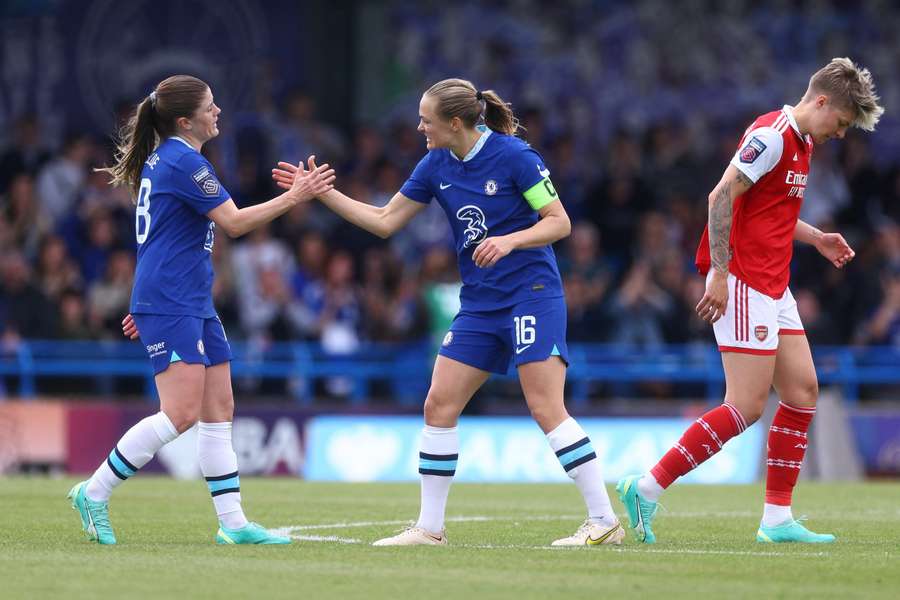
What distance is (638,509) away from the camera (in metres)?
8.78

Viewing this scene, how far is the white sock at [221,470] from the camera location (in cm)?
855

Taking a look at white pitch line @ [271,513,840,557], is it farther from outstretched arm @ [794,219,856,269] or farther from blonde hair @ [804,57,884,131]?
blonde hair @ [804,57,884,131]

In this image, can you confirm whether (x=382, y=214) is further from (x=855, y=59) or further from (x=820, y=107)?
(x=855, y=59)

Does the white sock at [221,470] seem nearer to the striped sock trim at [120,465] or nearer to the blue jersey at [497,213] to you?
the striped sock trim at [120,465]

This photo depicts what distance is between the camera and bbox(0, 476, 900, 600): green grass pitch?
680cm

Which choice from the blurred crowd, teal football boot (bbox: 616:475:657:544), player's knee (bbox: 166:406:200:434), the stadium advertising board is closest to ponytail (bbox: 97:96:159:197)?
player's knee (bbox: 166:406:200:434)

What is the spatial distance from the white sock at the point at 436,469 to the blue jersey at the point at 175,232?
52.3 inches

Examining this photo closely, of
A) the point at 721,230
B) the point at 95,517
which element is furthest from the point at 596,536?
the point at 95,517

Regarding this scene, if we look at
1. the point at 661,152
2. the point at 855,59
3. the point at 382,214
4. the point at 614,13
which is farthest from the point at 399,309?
the point at 382,214

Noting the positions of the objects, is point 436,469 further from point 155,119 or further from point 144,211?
point 155,119

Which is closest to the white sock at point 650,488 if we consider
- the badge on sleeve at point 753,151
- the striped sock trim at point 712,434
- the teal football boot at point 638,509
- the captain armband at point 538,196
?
the teal football boot at point 638,509

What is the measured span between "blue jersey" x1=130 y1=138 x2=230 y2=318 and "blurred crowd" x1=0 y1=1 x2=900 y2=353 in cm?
1025

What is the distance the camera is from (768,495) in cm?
894

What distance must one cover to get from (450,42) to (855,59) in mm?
5765
